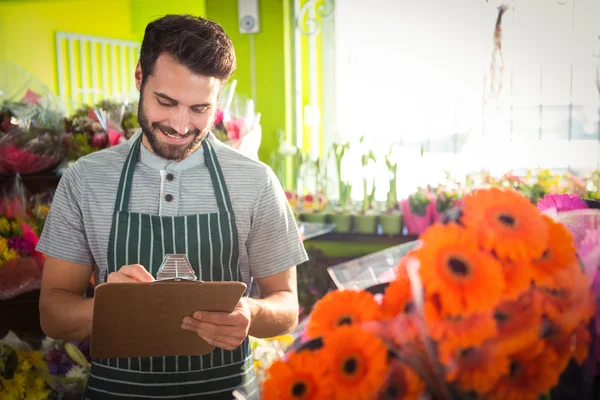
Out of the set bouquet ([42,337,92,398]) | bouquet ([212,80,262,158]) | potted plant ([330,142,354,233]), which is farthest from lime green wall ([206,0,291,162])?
bouquet ([42,337,92,398])

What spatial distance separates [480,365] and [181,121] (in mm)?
1082

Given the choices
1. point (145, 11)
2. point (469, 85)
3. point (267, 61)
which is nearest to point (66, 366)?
point (267, 61)

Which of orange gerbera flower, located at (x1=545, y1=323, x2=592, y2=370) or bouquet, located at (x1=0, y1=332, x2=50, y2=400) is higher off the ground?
orange gerbera flower, located at (x1=545, y1=323, x2=592, y2=370)

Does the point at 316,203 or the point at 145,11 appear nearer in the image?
the point at 316,203

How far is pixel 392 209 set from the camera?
3.96 meters

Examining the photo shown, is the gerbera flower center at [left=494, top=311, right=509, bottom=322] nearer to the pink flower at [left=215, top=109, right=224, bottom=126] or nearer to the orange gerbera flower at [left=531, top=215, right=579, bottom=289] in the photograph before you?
the orange gerbera flower at [left=531, top=215, right=579, bottom=289]

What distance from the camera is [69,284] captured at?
150 cm

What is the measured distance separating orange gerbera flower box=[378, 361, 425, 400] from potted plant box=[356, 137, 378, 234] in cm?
336

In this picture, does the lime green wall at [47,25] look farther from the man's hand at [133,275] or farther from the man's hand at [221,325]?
the man's hand at [221,325]

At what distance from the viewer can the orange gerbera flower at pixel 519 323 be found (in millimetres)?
535

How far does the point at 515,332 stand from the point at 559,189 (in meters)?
3.36

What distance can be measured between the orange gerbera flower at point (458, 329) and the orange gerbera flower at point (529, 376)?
0.04 m

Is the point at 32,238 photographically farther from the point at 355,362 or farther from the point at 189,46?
the point at 355,362

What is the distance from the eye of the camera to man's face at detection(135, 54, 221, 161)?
1442mm
